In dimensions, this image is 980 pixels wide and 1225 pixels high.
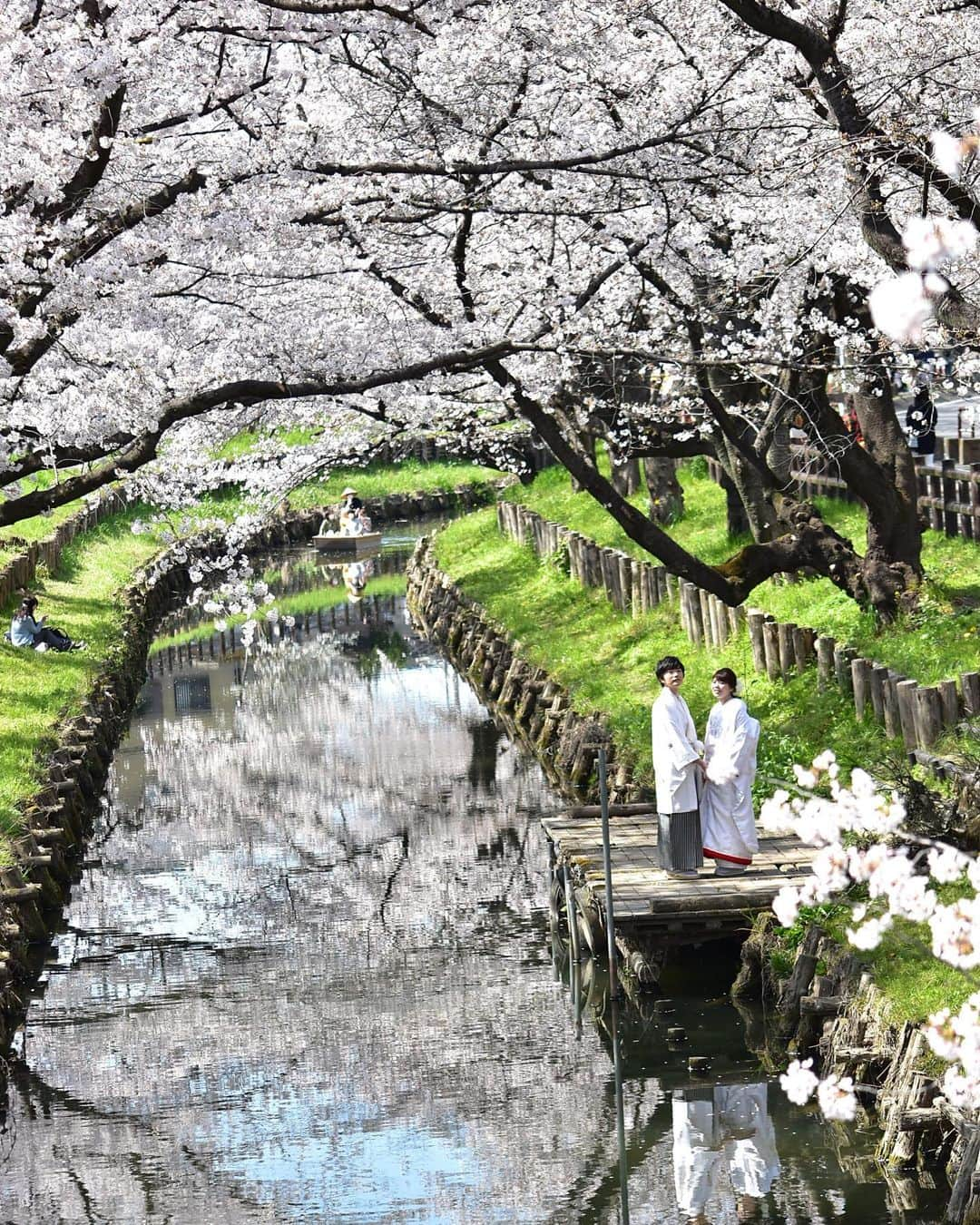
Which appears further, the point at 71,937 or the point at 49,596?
the point at 49,596

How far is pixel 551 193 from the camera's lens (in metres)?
13.9

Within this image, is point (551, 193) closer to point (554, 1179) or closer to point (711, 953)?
point (711, 953)

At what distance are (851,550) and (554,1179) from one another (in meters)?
8.17

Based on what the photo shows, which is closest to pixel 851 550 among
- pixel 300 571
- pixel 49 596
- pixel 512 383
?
pixel 512 383

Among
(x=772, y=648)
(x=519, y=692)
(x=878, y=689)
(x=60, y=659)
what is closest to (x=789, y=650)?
(x=772, y=648)

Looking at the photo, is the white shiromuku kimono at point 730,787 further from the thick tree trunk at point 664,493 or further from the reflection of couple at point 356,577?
the reflection of couple at point 356,577

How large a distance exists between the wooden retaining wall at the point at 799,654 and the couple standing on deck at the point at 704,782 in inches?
53.8

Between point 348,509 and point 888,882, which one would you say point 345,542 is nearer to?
point 348,509

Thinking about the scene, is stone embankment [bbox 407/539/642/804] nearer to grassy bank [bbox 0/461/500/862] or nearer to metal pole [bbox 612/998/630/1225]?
metal pole [bbox 612/998/630/1225]

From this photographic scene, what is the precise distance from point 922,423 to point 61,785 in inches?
425

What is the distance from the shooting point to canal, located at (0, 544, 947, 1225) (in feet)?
33.4

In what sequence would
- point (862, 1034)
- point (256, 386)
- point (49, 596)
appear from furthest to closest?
point (49, 596) < point (256, 386) < point (862, 1034)

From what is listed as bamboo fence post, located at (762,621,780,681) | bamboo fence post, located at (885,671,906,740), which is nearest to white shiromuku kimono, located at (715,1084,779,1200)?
bamboo fence post, located at (885,671,906,740)

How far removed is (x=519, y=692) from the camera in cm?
2403
